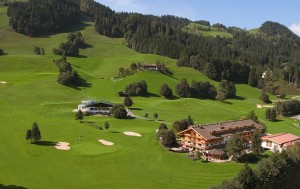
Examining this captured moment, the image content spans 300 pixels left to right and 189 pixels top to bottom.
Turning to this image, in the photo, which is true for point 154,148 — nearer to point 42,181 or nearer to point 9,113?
point 42,181

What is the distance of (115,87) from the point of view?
506 ft

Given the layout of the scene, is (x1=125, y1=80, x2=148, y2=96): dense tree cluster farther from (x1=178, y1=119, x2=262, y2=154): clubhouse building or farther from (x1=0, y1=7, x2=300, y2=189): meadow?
(x1=178, y1=119, x2=262, y2=154): clubhouse building

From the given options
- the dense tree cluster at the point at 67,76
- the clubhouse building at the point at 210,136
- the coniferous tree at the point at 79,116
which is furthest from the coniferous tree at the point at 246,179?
the dense tree cluster at the point at 67,76

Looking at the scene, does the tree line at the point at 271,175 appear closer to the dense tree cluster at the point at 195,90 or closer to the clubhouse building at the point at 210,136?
the clubhouse building at the point at 210,136

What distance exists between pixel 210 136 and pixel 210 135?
710 mm

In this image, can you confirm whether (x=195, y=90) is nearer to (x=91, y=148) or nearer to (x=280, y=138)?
(x=280, y=138)

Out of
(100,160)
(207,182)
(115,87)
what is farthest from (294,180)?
(115,87)

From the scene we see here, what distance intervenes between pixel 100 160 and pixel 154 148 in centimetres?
1336

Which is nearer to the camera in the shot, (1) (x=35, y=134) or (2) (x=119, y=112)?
(1) (x=35, y=134)

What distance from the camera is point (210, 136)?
3442 inches

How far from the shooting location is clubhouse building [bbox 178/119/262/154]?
85625mm

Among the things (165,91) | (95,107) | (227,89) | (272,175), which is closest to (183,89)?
(165,91)

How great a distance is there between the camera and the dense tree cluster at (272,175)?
2303 inches

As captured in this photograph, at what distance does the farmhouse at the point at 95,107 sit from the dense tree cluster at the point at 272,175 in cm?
5845
